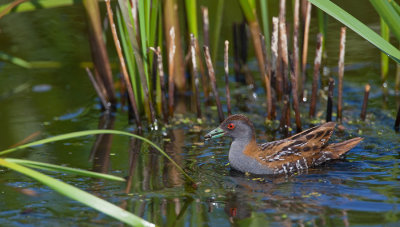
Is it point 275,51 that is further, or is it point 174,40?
point 174,40

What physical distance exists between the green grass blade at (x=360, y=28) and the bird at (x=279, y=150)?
80.8 inches

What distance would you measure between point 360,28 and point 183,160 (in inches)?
115

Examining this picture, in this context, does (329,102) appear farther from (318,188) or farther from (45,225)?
(45,225)

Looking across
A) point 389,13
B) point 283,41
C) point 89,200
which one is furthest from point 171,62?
point 89,200

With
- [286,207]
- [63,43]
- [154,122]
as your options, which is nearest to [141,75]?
[154,122]

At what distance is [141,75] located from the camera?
8.18 m

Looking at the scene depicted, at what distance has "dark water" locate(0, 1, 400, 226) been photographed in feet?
18.9

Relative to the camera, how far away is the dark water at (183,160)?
227 inches

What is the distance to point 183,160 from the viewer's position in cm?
759

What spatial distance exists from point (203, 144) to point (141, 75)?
1258 mm

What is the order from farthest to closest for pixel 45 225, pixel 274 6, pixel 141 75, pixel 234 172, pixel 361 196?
pixel 274 6 < pixel 141 75 < pixel 234 172 < pixel 361 196 < pixel 45 225

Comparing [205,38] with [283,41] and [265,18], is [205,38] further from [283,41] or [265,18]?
[283,41]

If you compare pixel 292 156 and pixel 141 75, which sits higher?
pixel 141 75

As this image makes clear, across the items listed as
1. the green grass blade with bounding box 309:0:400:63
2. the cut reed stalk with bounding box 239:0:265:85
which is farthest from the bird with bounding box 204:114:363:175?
the green grass blade with bounding box 309:0:400:63
